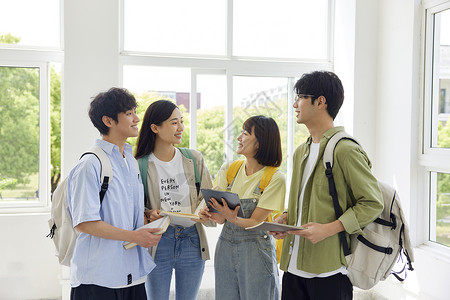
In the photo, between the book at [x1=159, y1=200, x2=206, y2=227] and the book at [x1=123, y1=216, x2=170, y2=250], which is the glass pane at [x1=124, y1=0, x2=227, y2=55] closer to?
the book at [x1=159, y1=200, x2=206, y2=227]

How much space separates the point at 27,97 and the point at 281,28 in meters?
2.35

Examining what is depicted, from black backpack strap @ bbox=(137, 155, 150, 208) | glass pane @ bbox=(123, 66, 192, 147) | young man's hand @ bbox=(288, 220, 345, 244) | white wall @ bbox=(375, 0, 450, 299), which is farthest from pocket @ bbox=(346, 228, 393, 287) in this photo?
glass pane @ bbox=(123, 66, 192, 147)

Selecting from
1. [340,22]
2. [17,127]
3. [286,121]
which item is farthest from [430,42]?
[17,127]

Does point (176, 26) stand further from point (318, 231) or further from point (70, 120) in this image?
point (318, 231)

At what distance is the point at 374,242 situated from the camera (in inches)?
67.6

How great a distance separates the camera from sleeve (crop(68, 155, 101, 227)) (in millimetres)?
1602

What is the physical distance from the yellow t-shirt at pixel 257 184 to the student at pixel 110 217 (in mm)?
511

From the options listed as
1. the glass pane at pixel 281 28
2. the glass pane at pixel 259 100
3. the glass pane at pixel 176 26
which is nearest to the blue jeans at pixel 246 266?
the glass pane at pixel 259 100

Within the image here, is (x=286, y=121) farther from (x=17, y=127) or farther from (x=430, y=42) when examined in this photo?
(x=17, y=127)

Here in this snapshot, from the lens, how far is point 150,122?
2156 mm

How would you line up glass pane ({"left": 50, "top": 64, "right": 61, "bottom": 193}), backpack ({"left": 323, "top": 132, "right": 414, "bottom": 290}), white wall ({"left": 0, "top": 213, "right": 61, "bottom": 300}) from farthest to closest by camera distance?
1. glass pane ({"left": 50, "top": 64, "right": 61, "bottom": 193})
2. white wall ({"left": 0, "top": 213, "right": 61, "bottom": 300})
3. backpack ({"left": 323, "top": 132, "right": 414, "bottom": 290})

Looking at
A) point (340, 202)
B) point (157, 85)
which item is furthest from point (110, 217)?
point (157, 85)

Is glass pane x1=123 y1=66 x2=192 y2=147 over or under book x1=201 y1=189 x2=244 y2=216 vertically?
over

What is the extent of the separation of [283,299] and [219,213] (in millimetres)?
460
